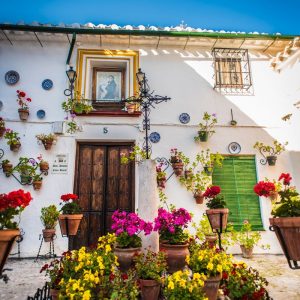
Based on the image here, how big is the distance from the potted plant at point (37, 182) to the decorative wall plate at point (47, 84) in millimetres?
2435

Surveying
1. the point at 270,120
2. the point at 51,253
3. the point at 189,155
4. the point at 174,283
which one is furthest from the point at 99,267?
the point at 270,120

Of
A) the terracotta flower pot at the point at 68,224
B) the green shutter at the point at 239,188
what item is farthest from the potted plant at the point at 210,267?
the green shutter at the point at 239,188

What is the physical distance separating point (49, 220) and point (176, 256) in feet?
11.9

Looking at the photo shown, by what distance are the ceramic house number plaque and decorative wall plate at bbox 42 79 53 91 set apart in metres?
1.94

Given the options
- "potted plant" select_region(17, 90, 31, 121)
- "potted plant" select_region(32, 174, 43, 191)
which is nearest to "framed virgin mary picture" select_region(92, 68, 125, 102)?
"potted plant" select_region(17, 90, 31, 121)

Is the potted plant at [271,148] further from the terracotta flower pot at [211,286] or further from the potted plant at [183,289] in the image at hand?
the potted plant at [183,289]

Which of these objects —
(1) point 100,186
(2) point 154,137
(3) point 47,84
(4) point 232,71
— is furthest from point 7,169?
(4) point 232,71

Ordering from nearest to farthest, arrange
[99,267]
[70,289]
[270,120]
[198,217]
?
[70,289] < [99,267] < [198,217] < [270,120]

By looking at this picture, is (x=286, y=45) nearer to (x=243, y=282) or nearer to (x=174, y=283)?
(x=243, y=282)

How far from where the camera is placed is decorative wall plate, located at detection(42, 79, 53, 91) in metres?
7.55

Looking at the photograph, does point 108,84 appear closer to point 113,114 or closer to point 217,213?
point 113,114

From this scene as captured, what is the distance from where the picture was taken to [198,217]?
704cm

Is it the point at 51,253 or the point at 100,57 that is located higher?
the point at 100,57

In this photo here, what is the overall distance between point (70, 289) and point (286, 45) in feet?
28.5
